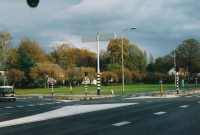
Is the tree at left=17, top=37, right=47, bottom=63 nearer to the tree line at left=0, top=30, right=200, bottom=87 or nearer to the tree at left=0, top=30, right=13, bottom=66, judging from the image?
the tree line at left=0, top=30, right=200, bottom=87

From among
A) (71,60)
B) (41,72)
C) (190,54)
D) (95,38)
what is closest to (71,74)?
(41,72)

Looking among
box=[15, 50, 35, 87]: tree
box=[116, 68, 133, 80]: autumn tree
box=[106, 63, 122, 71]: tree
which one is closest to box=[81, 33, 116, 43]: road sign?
box=[15, 50, 35, 87]: tree

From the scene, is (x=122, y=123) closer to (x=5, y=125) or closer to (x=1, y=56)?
(x=5, y=125)

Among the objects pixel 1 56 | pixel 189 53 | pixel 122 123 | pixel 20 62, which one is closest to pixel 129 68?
pixel 189 53

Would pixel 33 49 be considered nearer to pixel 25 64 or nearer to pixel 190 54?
pixel 25 64

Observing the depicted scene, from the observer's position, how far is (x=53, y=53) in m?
73.4

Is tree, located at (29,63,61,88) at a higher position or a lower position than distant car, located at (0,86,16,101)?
higher

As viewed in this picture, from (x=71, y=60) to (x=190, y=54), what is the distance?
1574 inches

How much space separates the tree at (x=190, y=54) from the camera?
66062 millimetres

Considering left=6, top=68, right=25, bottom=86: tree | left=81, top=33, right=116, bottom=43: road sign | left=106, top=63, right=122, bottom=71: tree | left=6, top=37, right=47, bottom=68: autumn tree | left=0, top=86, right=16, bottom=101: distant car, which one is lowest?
left=0, top=86, right=16, bottom=101: distant car

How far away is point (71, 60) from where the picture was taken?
7419cm

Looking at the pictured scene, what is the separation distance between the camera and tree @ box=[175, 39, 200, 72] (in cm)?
6606

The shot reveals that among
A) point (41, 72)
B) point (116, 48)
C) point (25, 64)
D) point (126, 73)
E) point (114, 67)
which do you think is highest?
point (116, 48)

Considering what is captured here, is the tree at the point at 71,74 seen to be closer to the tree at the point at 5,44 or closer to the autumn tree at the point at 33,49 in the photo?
the autumn tree at the point at 33,49
